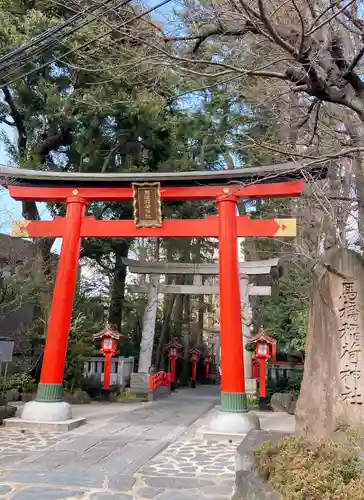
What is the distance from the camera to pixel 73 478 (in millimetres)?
5102

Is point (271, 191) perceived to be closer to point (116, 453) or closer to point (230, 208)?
point (230, 208)

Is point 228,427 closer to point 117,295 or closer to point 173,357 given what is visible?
point 117,295

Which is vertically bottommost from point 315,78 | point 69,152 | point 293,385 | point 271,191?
point 293,385

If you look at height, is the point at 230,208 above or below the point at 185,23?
below

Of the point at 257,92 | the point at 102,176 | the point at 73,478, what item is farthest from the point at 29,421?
the point at 257,92

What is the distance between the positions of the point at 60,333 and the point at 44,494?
485 centimetres

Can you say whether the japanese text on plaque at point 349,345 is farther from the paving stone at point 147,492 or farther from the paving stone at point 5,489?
the paving stone at point 5,489

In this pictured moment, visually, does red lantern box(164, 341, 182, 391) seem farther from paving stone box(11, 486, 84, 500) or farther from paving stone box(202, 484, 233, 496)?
paving stone box(11, 486, 84, 500)

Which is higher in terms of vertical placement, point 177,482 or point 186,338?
point 186,338

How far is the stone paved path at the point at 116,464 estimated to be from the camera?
4.68 meters

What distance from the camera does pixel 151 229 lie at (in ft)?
32.8

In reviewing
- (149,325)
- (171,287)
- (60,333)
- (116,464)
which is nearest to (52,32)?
(116,464)

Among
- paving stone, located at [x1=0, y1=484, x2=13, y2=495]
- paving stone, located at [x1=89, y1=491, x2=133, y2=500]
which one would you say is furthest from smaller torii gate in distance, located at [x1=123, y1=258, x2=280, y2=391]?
paving stone, located at [x1=89, y1=491, x2=133, y2=500]

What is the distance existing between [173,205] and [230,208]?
28.0 feet
